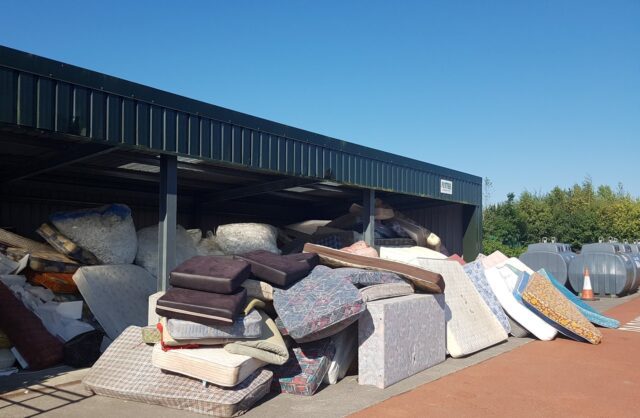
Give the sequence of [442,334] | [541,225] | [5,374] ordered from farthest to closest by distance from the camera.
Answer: [541,225] → [442,334] → [5,374]

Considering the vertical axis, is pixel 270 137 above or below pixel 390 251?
above

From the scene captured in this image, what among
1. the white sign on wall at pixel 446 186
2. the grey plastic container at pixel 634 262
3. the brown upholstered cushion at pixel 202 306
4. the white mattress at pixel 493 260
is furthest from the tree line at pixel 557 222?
the brown upholstered cushion at pixel 202 306

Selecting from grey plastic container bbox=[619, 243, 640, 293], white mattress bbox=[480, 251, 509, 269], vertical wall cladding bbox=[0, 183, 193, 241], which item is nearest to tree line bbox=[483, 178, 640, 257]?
grey plastic container bbox=[619, 243, 640, 293]

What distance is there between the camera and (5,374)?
6.35 metres

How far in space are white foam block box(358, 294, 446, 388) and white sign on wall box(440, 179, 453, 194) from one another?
8.32 meters

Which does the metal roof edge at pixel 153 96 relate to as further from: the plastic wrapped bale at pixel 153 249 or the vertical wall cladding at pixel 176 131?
the plastic wrapped bale at pixel 153 249

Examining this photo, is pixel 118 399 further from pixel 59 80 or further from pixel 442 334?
pixel 442 334

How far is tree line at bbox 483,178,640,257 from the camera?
109 feet

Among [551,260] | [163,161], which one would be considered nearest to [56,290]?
[163,161]

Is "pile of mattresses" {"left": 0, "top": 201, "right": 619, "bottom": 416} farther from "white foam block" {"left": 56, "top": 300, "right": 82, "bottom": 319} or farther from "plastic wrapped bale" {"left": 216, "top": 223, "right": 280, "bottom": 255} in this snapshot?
"plastic wrapped bale" {"left": 216, "top": 223, "right": 280, "bottom": 255}

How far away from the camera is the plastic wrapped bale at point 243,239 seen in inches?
440

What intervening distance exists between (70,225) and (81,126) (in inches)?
101

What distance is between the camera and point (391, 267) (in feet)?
25.3

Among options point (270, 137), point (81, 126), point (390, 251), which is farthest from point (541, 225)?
point (81, 126)
